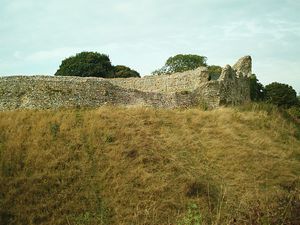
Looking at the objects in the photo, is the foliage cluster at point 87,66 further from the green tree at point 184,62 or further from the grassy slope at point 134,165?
the grassy slope at point 134,165

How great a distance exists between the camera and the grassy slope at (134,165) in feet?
36.5

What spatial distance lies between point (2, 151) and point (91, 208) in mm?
3887

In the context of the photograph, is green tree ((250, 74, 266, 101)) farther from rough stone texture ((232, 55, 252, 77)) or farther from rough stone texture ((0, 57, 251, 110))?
rough stone texture ((0, 57, 251, 110))

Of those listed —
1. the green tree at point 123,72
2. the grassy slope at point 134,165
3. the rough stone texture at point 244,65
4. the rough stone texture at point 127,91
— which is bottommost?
the grassy slope at point 134,165

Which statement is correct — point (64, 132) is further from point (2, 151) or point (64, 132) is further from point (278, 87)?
point (278, 87)

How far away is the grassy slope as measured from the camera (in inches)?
438

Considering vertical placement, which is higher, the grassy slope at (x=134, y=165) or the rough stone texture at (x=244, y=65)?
the rough stone texture at (x=244, y=65)

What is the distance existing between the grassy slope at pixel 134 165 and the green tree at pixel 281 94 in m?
27.5

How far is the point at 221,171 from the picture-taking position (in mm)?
14477

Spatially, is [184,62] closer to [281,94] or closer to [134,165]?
[281,94]

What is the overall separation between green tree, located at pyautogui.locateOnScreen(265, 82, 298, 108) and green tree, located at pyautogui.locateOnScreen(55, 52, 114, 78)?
18755 mm

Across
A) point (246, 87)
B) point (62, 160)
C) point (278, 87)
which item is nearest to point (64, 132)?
point (62, 160)

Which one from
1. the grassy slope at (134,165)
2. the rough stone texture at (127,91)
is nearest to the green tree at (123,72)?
the rough stone texture at (127,91)

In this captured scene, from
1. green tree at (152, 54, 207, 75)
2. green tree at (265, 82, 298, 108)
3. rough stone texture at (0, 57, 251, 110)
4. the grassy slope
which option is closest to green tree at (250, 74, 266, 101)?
green tree at (265, 82, 298, 108)
